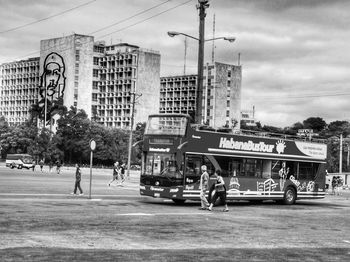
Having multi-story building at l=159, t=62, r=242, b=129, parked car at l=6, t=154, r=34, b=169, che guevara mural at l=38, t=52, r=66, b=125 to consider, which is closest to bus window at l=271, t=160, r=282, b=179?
parked car at l=6, t=154, r=34, b=169

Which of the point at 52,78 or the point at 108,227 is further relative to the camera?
the point at 52,78

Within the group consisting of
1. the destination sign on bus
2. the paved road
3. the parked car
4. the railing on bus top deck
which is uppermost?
the railing on bus top deck

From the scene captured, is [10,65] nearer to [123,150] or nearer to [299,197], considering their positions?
[123,150]

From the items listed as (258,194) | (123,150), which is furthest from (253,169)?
(123,150)

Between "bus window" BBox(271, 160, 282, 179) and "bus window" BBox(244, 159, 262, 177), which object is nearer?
"bus window" BBox(244, 159, 262, 177)

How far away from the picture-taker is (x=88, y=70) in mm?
162500

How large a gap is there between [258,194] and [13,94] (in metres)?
169

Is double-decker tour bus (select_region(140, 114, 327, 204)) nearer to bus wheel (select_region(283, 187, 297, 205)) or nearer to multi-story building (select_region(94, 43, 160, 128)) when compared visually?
bus wheel (select_region(283, 187, 297, 205))

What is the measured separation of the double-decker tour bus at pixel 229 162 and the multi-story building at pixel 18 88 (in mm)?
152457

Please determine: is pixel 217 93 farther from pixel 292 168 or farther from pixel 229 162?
pixel 229 162

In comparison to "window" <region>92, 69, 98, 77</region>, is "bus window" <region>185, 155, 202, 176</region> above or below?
below

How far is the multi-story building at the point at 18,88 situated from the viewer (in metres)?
180

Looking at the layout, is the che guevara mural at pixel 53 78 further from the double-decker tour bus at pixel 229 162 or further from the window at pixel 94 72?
the double-decker tour bus at pixel 229 162

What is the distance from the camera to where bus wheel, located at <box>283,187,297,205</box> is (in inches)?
1224
